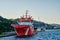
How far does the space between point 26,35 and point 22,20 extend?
415 centimetres

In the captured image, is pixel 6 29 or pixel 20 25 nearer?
pixel 20 25

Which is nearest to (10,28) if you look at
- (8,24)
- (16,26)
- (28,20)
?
(8,24)

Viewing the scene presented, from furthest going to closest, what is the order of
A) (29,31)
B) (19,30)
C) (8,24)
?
(8,24)
(29,31)
(19,30)

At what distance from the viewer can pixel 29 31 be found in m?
80.5

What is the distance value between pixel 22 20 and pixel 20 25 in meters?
5.02

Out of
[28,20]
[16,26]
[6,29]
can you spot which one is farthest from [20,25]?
[6,29]

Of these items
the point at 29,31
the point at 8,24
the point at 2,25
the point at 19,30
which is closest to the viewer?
the point at 19,30

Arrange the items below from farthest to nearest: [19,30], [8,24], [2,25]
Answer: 1. [8,24]
2. [2,25]
3. [19,30]

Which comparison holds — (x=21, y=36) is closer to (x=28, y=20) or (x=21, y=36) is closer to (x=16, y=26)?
(x=16, y=26)

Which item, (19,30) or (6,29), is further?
(6,29)

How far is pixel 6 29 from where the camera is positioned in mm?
89125

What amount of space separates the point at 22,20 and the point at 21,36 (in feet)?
21.2

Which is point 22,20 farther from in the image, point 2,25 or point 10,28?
point 10,28

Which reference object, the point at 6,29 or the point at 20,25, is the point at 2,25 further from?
the point at 20,25
